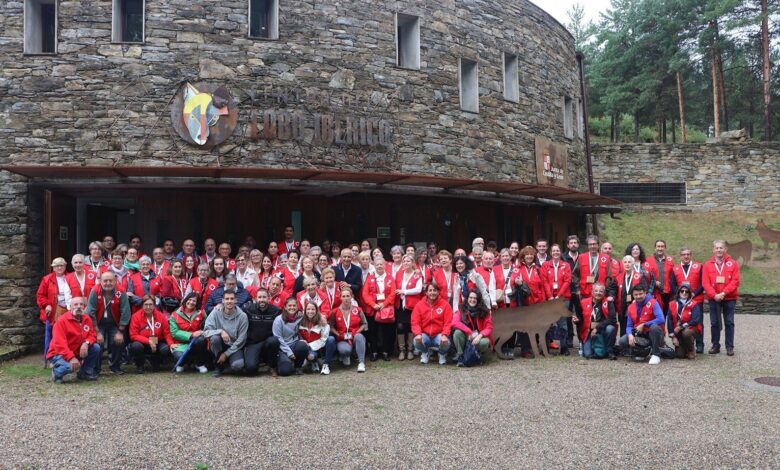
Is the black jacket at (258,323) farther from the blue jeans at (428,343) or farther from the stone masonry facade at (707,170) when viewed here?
the stone masonry facade at (707,170)

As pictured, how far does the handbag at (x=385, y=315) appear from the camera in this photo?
830 cm

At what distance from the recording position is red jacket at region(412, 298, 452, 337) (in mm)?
8133

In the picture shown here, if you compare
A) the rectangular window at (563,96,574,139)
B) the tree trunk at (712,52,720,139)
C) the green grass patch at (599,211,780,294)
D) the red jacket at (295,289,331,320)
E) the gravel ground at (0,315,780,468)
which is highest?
the tree trunk at (712,52,720,139)

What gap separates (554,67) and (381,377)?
1065 centimetres

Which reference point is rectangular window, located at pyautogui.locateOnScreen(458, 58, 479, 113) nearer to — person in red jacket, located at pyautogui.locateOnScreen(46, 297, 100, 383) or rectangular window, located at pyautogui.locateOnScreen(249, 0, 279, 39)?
rectangular window, located at pyautogui.locateOnScreen(249, 0, 279, 39)

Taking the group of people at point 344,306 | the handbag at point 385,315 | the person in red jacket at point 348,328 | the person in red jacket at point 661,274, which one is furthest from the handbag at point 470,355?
the person in red jacket at point 661,274

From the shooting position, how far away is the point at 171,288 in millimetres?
8164

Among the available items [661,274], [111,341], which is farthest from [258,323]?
[661,274]

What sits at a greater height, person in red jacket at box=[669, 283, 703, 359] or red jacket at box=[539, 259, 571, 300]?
red jacket at box=[539, 259, 571, 300]

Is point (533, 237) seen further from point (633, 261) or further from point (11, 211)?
point (11, 211)

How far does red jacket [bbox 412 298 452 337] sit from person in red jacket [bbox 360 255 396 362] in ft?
1.25

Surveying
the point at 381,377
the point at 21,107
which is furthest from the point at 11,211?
the point at 381,377

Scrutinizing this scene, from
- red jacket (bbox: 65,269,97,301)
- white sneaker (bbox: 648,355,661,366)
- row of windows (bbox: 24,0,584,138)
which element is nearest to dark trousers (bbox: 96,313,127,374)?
red jacket (bbox: 65,269,97,301)

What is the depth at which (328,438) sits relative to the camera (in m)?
4.86
